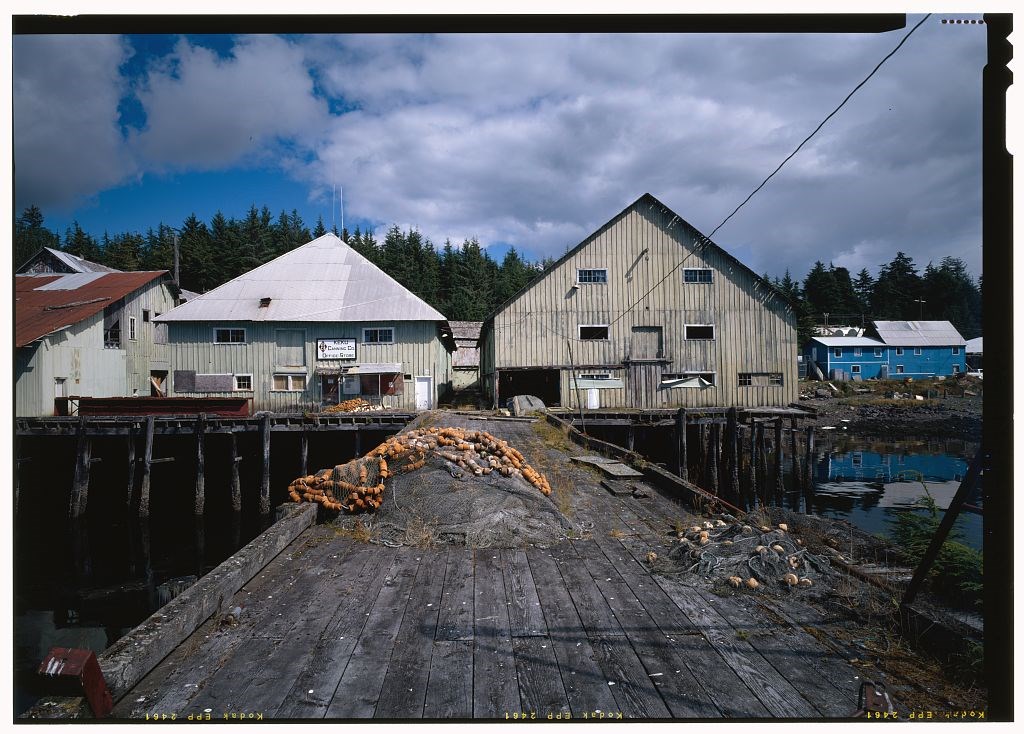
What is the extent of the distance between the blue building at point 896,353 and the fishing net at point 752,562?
6091 centimetres

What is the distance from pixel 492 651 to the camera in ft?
10.7

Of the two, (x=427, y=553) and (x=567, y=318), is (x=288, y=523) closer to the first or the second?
(x=427, y=553)

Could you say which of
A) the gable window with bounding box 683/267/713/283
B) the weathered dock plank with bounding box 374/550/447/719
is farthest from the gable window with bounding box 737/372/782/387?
the weathered dock plank with bounding box 374/550/447/719

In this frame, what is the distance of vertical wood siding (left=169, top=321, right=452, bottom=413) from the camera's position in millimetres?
28016

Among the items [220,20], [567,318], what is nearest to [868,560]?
[220,20]

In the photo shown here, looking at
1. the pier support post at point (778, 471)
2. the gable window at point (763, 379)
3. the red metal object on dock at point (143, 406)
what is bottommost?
the pier support post at point (778, 471)

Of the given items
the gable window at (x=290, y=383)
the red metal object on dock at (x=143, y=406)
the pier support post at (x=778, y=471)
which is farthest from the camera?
the gable window at (x=290, y=383)

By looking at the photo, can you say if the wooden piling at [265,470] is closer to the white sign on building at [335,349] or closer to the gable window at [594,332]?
the white sign on building at [335,349]

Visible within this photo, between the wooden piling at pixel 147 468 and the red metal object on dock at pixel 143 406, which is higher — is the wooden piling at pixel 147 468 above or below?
below

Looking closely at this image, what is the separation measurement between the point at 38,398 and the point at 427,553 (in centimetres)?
2473

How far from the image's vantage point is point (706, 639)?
348 cm

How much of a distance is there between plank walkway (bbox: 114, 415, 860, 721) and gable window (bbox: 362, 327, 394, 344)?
78.0 ft

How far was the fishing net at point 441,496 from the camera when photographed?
228 inches

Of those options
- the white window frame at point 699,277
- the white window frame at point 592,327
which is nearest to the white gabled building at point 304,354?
the white window frame at point 592,327
